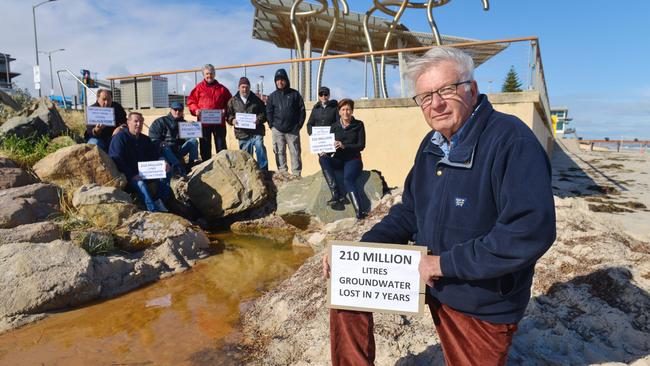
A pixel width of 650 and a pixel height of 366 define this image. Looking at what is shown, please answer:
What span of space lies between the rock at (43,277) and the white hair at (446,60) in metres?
4.42

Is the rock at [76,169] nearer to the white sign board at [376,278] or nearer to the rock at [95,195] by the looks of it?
the rock at [95,195]

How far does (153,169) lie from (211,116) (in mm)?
1975

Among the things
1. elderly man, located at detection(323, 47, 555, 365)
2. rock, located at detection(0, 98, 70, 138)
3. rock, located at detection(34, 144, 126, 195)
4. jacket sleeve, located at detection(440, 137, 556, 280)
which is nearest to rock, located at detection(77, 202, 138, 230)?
rock, located at detection(34, 144, 126, 195)

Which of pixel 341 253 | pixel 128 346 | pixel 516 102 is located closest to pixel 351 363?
pixel 341 253

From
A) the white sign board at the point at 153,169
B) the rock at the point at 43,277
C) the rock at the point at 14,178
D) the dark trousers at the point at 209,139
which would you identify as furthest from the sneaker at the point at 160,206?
the rock at the point at 43,277

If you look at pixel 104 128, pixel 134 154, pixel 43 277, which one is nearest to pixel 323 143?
pixel 134 154

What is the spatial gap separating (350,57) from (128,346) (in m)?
9.24

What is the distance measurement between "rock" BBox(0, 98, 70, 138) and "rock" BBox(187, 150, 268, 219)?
3656 millimetres

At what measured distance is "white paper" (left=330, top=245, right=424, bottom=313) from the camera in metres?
1.96

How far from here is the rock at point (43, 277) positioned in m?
4.25

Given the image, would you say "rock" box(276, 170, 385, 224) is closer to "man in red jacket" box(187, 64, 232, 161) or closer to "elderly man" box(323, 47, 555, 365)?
"man in red jacket" box(187, 64, 232, 161)

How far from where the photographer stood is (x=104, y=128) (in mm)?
→ 8102

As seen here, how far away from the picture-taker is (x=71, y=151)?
7.04m

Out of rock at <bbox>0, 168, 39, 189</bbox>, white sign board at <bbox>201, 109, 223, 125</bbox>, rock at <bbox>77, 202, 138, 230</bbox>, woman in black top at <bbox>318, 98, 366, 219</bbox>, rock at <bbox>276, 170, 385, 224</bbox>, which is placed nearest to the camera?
rock at <bbox>77, 202, 138, 230</bbox>
